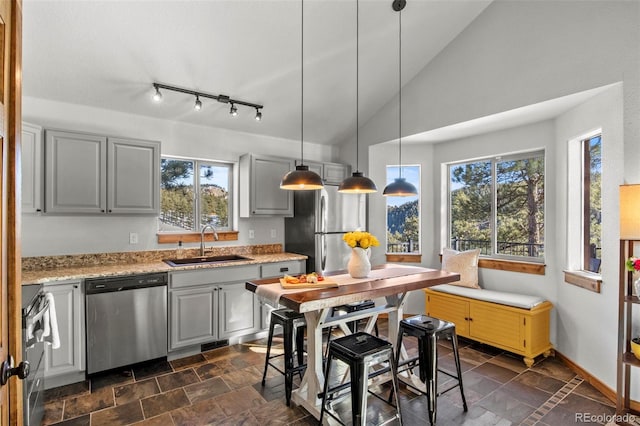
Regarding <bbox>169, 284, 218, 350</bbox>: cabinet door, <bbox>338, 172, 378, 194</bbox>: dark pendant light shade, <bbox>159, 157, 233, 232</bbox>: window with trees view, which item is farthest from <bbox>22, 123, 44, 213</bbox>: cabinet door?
<bbox>338, 172, 378, 194</bbox>: dark pendant light shade

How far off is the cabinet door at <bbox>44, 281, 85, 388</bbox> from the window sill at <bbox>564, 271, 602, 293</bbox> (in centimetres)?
439

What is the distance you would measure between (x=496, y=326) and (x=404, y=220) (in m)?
1.84

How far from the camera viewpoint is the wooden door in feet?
3.23

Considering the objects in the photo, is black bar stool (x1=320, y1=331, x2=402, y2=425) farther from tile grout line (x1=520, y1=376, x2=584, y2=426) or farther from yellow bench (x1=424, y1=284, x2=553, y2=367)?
yellow bench (x1=424, y1=284, x2=553, y2=367)

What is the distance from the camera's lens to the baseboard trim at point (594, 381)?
8.03ft

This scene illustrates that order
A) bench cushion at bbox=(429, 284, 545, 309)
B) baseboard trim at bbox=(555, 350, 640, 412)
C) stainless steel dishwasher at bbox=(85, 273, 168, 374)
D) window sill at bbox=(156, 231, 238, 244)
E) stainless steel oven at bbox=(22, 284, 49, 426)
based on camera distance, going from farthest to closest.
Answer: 1. window sill at bbox=(156, 231, 238, 244)
2. bench cushion at bbox=(429, 284, 545, 309)
3. stainless steel dishwasher at bbox=(85, 273, 168, 374)
4. baseboard trim at bbox=(555, 350, 640, 412)
5. stainless steel oven at bbox=(22, 284, 49, 426)

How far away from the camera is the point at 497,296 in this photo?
11.9ft

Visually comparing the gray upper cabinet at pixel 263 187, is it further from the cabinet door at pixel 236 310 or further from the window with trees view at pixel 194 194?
the cabinet door at pixel 236 310

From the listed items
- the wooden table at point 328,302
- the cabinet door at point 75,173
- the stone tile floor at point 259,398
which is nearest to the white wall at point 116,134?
the cabinet door at point 75,173

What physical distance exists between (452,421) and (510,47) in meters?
3.38

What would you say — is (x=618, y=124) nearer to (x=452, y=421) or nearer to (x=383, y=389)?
(x=452, y=421)

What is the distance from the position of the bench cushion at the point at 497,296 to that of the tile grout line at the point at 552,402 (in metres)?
0.69

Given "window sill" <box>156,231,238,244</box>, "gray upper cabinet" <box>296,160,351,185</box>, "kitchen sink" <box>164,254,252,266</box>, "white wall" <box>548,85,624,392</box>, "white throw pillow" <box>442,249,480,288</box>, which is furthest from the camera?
"gray upper cabinet" <box>296,160,351,185</box>
